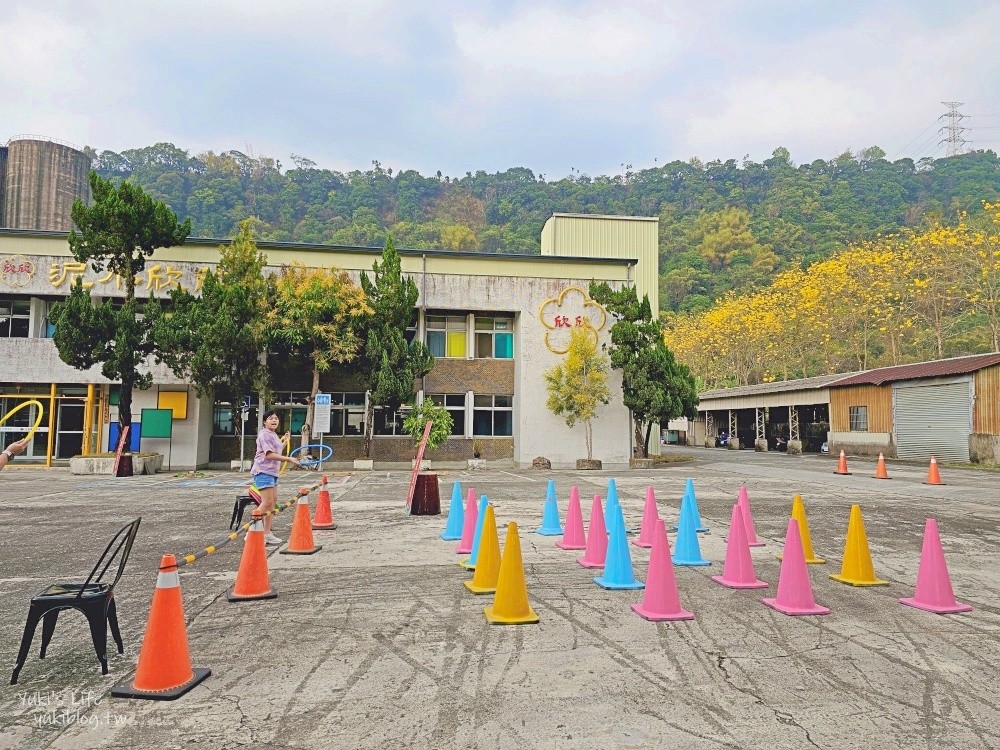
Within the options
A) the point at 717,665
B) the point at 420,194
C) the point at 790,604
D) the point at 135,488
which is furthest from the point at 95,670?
the point at 420,194

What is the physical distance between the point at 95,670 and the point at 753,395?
146 ft

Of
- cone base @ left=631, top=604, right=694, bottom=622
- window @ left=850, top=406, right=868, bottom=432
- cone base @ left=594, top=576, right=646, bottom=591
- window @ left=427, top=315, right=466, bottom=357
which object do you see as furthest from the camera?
window @ left=850, top=406, right=868, bottom=432

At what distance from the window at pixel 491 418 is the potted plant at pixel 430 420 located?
2457 millimetres

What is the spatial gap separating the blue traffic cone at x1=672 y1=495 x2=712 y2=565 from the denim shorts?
512cm

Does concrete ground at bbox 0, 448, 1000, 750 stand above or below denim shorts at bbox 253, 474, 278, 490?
below

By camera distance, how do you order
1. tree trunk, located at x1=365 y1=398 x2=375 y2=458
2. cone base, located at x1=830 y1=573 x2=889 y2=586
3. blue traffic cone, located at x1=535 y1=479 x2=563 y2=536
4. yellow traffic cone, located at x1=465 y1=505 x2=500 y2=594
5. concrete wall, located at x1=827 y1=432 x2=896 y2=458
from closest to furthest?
yellow traffic cone, located at x1=465 y1=505 x2=500 y2=594
cone base, located at x1=830 y1=573 x2=889 y2=586
blue traffic cone, located at x1=535 y1=479 x2=563 y2=536
tree trunk, located at x1=365 y1=398 x2=375 y2=458
concrete wall, located at x1=827 y1=432 x2=896 y2=458

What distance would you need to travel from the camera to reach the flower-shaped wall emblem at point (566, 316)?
2959 centimetres

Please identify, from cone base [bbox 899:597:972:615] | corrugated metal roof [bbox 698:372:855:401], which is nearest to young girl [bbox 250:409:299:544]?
cone base [bbox 899:597:972:615]

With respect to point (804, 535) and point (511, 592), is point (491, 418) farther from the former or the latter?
point (511, 592)

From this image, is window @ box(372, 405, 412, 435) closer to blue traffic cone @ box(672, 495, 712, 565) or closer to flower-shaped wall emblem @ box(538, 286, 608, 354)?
flower-shaped wall emblem @ box(538, 286, 608, 354)

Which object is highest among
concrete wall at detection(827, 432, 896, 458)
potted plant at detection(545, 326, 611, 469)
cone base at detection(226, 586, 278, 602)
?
potted plant at detection(545, 326, 611, 469)

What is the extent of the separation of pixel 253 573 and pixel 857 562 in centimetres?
602

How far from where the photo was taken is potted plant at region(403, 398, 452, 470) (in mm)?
26578

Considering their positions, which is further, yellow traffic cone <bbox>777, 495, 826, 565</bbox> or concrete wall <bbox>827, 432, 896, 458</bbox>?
concrete wall <bbox>827, 432, 896, 458</bbox>
